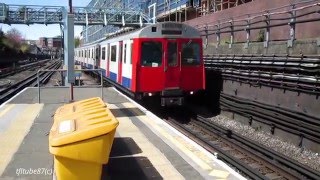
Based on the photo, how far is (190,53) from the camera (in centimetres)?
1551

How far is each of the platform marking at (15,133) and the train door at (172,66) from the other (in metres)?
4.87

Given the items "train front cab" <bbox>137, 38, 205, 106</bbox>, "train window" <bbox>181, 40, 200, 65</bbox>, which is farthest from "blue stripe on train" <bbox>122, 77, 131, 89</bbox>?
"train window" <bbox>181, 40, 200, 65</bbox>

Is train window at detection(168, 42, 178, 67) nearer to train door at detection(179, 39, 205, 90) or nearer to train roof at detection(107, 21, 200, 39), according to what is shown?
train door at detection(179, 39, 205, 90)

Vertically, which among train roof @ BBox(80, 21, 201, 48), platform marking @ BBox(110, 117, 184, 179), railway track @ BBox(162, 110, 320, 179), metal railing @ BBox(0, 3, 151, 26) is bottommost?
railway track @ BBox(162, 110, 320, 179)

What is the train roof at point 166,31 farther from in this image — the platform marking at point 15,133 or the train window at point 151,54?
the platform marking at point 15,133

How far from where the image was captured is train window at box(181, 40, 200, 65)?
15.3 m

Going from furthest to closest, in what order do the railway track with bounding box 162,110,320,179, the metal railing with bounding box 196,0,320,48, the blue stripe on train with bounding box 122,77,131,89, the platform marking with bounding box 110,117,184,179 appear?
the blue stripe on train with bounding box 122,77,131,89, the metal railing with bounding box 196,0,320,48, the railway track with bounding box 162,110,320,179, the platform marking with bounding box 110,117,184,179

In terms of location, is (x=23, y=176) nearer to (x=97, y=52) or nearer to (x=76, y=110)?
(x=76, y=110)

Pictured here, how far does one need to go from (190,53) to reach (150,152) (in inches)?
339

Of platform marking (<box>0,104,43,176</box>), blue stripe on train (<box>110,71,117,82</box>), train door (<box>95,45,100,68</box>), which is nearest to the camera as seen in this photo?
platform marking (<box>0,104,43,176</box>)

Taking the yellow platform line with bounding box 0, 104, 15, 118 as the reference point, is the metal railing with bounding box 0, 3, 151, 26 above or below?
above

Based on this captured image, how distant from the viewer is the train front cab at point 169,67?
14945 millimetres

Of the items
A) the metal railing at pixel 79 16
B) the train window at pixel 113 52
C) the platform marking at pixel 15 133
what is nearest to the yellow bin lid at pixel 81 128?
the platform marking at pixel 15 133

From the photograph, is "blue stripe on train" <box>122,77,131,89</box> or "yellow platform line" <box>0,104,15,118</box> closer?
"yellow platform line" <box>0,104,15,118</box>
